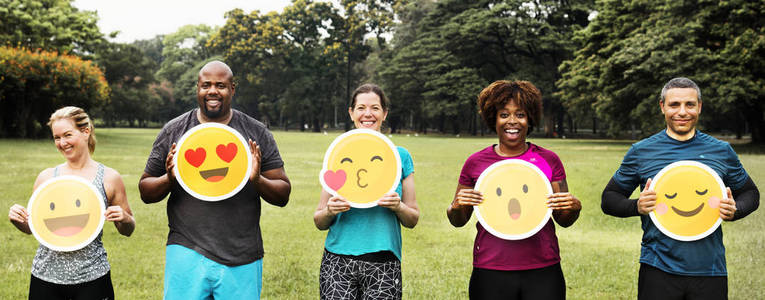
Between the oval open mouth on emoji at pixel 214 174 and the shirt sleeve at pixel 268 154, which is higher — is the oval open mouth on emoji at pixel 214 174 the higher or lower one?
the lower one

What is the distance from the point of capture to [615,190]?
3365mm

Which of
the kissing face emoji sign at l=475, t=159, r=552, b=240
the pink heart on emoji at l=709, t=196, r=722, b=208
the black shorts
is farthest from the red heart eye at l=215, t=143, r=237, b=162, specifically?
the pink heart on emoji at l=709, t=196, r=722, b=208

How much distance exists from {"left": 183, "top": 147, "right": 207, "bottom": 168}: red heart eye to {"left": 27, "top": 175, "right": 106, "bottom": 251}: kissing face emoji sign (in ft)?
1.83

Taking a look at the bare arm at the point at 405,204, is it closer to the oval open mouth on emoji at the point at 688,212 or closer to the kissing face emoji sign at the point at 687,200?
the kissing face emoji sign at the point at 687,200

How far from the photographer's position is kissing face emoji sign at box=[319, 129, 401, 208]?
3.10m

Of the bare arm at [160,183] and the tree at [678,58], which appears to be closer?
the bare arm at [160,183]

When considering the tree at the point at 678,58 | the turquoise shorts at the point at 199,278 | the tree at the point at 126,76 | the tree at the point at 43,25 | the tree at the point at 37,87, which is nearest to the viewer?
the turquoise shorts at the point at 199,278

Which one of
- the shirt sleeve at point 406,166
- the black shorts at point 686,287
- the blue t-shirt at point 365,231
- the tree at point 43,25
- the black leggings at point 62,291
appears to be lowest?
the black leggings at point 62,291

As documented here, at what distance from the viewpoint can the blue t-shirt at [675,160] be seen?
307 centimetres

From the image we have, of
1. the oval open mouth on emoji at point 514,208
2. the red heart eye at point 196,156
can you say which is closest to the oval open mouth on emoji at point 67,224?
the red heart eye at point 196,156

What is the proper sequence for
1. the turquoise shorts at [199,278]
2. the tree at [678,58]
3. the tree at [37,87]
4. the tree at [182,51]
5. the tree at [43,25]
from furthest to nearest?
the tree at [182,51] → the tree at [43,25] → the tree at [37,87] → the tree at [678,58] → the turquoise shorts at [199,278]

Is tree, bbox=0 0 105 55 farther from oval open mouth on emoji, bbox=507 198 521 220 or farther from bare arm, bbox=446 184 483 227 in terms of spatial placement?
oval open mouth on emoji, bbox=507 198 521 220

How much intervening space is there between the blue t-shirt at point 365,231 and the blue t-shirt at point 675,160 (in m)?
1.35

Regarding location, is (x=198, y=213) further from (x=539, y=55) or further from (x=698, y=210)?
(x=539, y=55)
